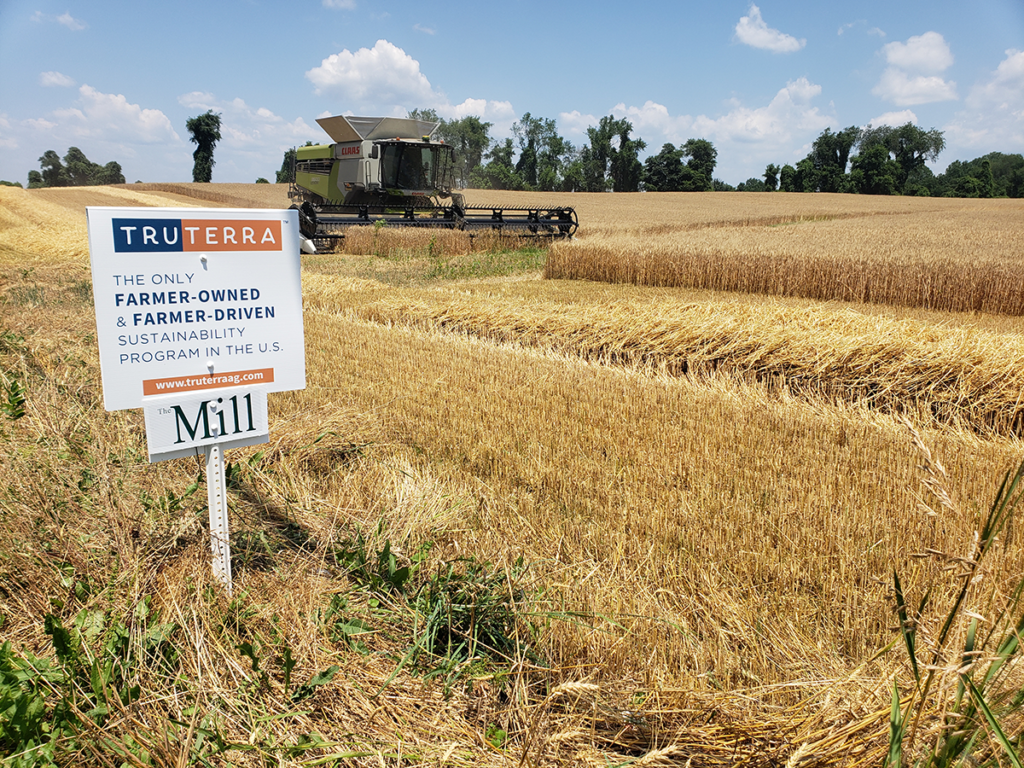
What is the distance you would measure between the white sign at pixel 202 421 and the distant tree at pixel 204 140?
289ft

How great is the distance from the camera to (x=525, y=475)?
4.52 meters

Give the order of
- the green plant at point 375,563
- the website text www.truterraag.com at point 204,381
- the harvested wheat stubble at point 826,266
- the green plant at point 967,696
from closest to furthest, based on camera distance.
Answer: the green plant at point 967,696
the website text www.truterraag.com at point 204,381
the green plant at point 375,563
the harvested wheat stubble at point 826,266

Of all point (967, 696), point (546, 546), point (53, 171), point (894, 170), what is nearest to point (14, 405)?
point (546, 546)

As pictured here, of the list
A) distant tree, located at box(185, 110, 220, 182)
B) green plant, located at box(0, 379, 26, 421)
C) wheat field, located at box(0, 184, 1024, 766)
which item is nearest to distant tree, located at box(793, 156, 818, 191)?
distant tree, located at box(185, 110, 220, 182)

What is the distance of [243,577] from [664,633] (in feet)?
6.09

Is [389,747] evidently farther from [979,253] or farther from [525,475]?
[979,253]

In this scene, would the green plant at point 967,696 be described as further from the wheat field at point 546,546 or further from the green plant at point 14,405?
the green plant at point 14,405

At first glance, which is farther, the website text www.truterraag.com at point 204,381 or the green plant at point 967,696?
the website text www.truterraag.com at point 204,381

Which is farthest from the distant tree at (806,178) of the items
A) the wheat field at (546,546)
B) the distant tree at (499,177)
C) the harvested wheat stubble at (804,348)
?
the wheat field at (546,546)

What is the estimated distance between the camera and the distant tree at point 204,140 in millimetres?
78688

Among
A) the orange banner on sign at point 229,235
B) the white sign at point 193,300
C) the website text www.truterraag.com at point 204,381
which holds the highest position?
the orange banner on sign at point 229,235

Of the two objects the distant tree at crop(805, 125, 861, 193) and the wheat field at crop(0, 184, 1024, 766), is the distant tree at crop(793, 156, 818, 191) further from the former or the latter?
the wheat field at crop(0, 184, 1024, 766)

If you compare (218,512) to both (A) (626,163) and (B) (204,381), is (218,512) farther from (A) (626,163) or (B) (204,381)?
(A) (626,163)

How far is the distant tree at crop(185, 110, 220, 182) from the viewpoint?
7869cm
